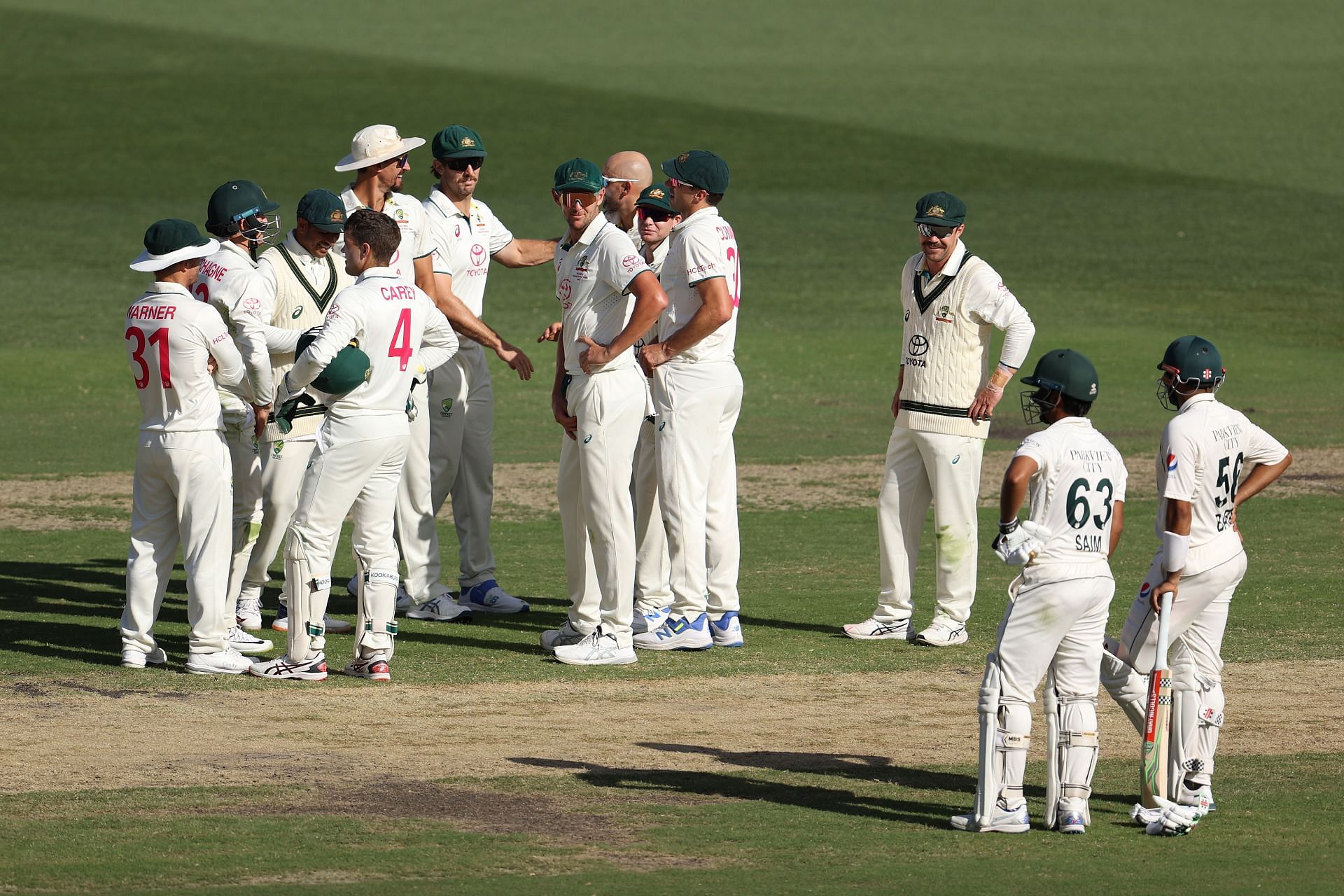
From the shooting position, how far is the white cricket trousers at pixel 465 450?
11.3 meters

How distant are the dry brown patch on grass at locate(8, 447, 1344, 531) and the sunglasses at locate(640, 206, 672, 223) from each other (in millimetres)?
4328

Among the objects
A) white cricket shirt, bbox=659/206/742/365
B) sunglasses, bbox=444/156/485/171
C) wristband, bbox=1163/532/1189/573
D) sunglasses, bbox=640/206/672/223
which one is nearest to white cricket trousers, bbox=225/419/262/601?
sunglasses, bbox=444/156/485/171

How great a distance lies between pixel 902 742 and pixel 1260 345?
58.8 ft

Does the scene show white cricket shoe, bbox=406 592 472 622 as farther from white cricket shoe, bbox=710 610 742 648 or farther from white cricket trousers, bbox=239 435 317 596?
white cricket shoe, bbox=710 610 742 648

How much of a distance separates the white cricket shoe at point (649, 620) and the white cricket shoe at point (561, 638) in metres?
0.43

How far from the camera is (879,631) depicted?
10484mm

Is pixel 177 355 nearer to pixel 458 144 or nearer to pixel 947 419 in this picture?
pixel 458 144

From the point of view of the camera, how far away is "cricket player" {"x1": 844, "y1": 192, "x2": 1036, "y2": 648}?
34.1 feet

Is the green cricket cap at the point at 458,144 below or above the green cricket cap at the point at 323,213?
above

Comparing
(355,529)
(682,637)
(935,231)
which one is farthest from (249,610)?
(935,231)

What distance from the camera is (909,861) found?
6660 mm

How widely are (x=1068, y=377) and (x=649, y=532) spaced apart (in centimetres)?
398

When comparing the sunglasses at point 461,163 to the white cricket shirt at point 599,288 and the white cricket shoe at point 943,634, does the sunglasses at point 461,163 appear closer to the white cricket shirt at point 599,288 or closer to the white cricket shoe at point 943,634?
the white cricket shirt at point 599,288

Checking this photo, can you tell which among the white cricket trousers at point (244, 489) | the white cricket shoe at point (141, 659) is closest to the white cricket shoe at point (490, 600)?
the white cricket trousers at point (244, 489)
